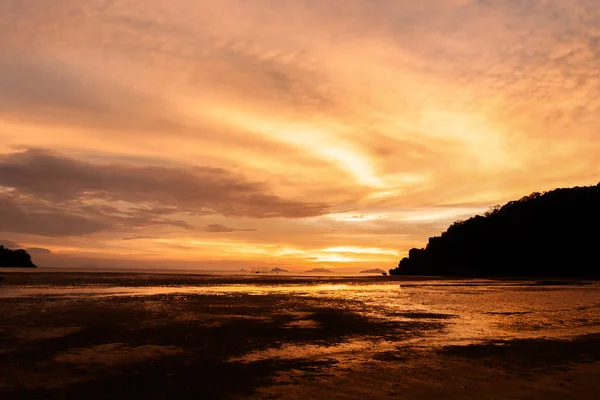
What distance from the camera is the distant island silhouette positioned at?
363ft

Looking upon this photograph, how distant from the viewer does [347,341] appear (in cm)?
1702

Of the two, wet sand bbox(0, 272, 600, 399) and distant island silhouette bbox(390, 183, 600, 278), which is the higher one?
distant island silhouette bbox(390, 183, 600, 278)

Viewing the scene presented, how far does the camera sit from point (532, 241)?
123062mm

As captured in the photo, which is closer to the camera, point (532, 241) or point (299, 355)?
point (299, 355)

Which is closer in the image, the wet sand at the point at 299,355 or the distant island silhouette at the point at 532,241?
the wet sand at the point at 299,355

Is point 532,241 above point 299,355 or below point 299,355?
above

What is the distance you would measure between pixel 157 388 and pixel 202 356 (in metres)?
3.67

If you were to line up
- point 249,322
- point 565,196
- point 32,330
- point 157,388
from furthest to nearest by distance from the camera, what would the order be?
point 565,196, point 249,322, point 32,330, point 157,388

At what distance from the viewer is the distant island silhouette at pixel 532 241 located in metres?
111

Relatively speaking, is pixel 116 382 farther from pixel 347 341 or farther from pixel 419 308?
pixel 419 308

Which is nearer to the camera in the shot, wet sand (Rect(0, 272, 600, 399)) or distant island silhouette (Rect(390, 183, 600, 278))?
wet sand (Rect(0, 272, 600, 399))

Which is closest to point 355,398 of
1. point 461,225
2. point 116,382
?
point 116,382

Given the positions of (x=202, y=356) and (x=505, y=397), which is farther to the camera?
(x=202, y=356)

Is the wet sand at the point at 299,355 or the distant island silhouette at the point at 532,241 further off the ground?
the distant island silhouette at the point at 532,241
